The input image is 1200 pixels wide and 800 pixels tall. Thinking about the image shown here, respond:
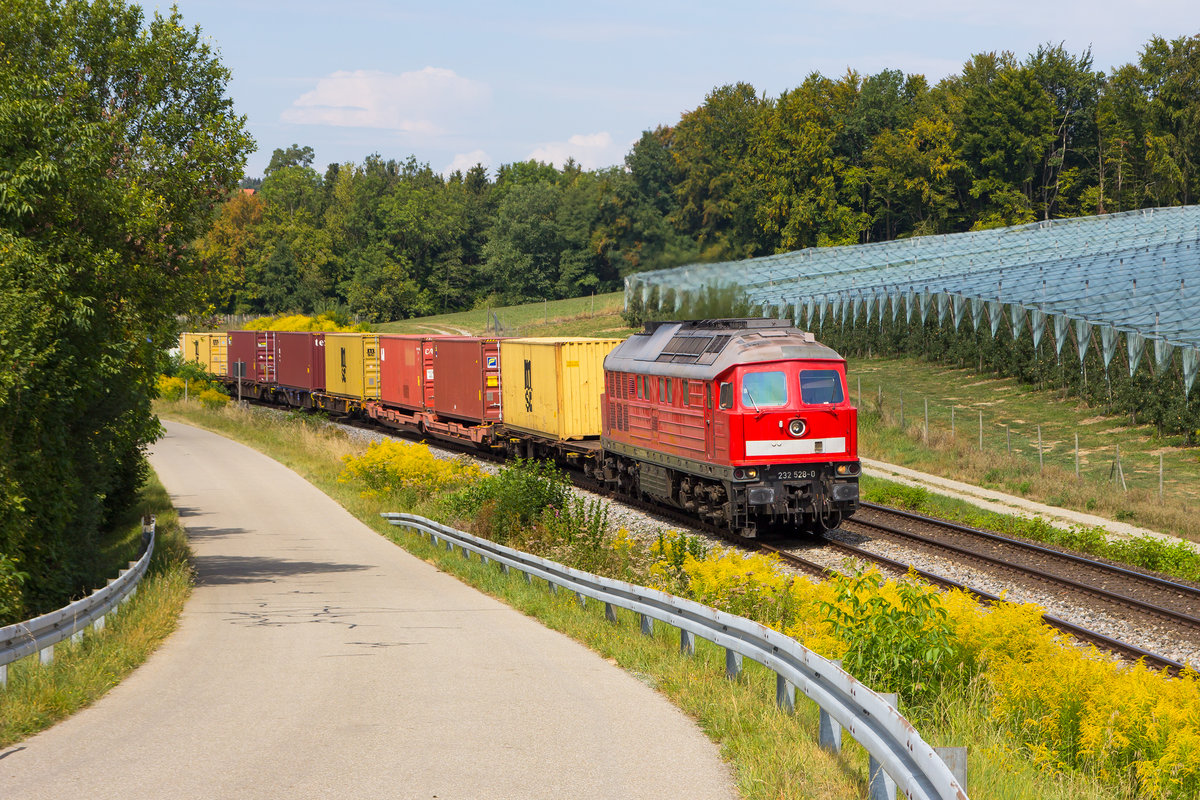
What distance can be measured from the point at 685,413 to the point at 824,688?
14978 millimetres

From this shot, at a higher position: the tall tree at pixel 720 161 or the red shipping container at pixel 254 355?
the tall tree at pixel 720 161

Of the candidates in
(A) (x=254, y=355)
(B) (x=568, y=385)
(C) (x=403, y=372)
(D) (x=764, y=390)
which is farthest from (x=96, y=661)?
(A) (x=254, y=355)

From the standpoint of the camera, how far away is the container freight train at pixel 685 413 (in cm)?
2077

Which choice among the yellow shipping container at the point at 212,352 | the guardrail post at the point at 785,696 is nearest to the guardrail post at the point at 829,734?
the guardrail post at the point at 785,696

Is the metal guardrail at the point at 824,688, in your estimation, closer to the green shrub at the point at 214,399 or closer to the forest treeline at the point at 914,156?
the green shrub at the point at 214,399

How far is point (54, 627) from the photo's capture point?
1150 cm

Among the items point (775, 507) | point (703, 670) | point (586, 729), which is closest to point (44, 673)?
point (586, 729)

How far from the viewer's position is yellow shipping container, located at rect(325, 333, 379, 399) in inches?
1793

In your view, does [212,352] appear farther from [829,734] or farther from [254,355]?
[829,734]

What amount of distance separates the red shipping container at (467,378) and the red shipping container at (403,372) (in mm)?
1213

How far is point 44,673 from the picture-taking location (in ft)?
33.4

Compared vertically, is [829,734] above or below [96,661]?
above

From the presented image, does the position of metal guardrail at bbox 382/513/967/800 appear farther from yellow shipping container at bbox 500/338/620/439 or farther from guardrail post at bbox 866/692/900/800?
yellow shipping container at bbox 500/338/620/439

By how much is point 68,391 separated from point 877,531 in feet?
49.2
